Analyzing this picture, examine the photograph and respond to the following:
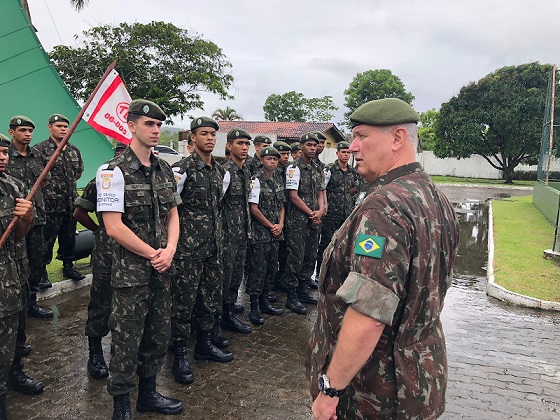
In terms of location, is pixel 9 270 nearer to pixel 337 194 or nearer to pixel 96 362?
pixel 96 362

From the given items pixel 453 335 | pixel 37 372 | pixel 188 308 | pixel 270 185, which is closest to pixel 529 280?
pixel 453 335

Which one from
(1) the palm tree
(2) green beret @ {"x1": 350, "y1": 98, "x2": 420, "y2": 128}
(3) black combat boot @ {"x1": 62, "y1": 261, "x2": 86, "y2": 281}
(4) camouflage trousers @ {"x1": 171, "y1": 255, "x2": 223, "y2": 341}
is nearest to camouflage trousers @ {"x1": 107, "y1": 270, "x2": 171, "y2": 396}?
(4) camouflage trousers @ {"x1": 171, "y1": 255, "x2": 223, "y2": 341}

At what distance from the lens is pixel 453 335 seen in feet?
16.6

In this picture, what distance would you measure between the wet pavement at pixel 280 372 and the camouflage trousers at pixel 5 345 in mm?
449

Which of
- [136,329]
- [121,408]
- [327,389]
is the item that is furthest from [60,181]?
[327,389]

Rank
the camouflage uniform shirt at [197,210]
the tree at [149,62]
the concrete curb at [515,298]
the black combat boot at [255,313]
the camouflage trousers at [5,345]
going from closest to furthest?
1. the camouflage trousers at [5,345]
2. the camouflage uniform shirt at [197,210]
3. the black combat boot at [255,313]
4. the concrete curb at [515,298]
5. the tree at [149,62]

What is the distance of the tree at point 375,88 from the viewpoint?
5500 cm

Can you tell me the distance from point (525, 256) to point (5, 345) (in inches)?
337

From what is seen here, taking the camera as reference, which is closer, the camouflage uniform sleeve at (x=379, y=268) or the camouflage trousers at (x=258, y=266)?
the camouflage uniform sleeve at (x=379, y=268)

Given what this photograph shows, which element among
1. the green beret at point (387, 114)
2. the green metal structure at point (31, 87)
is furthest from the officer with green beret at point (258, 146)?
the green metal structure at point (31, 87)

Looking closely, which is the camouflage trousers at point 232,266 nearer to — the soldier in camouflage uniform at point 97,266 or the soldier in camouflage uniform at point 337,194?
the soldier in camouflage uniform at point 97,266

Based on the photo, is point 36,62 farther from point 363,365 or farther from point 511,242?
point 511,242

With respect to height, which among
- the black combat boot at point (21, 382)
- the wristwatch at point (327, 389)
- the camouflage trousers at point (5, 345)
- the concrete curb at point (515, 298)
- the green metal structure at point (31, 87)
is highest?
the green metal structure at point (31, 87)

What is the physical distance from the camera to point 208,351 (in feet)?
13.5
